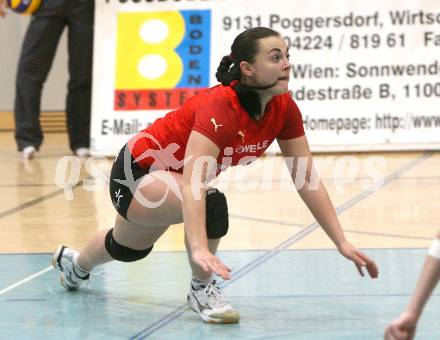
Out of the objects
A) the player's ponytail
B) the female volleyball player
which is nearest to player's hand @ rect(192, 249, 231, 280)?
the female volleyball player

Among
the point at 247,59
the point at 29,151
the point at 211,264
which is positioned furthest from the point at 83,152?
the point at 211,264

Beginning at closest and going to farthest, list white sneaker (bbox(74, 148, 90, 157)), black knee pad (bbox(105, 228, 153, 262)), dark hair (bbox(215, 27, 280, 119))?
dark hair (bbox(215, 27, 280, 119))
black knee pad (bbox(105, 228, 153, 262))
white sneaker (bbox(74, 148, 90, 157))

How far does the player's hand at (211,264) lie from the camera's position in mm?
3279

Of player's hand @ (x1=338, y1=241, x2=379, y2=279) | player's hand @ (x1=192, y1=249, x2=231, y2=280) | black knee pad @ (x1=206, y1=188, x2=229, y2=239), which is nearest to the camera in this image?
player's hand @ (x1=192, y1=249, x2=231, y2=280)

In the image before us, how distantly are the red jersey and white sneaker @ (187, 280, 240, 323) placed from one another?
18.5 inches

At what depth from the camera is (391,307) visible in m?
4.13

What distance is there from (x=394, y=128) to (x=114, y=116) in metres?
2.26

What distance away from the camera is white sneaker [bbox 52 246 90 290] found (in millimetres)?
4504

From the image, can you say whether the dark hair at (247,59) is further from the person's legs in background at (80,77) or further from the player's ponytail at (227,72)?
the person's legs in background at (80,77)

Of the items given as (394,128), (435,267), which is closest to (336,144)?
(394,128)

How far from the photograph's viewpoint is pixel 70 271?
4516 millimetres

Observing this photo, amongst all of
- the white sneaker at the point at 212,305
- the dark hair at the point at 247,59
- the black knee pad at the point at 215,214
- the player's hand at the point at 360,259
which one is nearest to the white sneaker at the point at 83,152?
the white sneaker at the point at 212,305

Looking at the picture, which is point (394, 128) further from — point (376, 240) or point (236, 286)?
point (236, 286)

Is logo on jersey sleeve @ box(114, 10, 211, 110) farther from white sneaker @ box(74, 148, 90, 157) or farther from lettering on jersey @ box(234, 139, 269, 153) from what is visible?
lettering on jersey @ box(234, 139, 269, 153)
